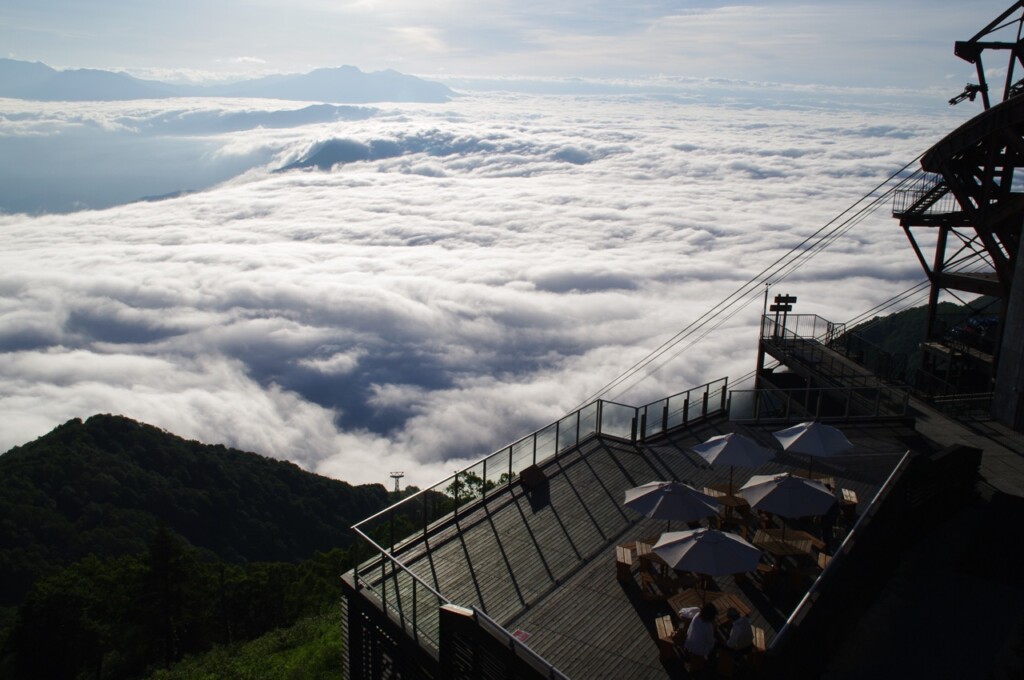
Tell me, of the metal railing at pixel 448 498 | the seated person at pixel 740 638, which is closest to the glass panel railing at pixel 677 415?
the metal railing at pixel 448 498

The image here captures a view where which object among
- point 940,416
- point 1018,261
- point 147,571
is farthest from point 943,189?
point 147,571

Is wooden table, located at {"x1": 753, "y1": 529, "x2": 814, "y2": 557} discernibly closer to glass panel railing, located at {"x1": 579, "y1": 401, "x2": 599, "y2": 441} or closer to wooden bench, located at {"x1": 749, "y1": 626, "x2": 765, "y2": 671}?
wooden bench, located at {"x1": 749, "y1": 626, "x2": 765, "y2": 671}

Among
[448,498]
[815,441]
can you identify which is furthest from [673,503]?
[448,498]

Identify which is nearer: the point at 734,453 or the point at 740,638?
the point at 740,638

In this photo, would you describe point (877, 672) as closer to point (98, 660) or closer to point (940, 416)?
point (940, 416)

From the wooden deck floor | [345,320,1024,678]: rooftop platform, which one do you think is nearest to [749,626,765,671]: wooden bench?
[345,320,1024,678]: rooftop platform

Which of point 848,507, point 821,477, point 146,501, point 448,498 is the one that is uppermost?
point 848,507

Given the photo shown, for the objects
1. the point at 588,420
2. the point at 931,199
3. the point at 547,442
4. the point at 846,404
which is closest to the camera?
the point at 547,442

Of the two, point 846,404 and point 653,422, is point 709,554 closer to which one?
point 653,422
